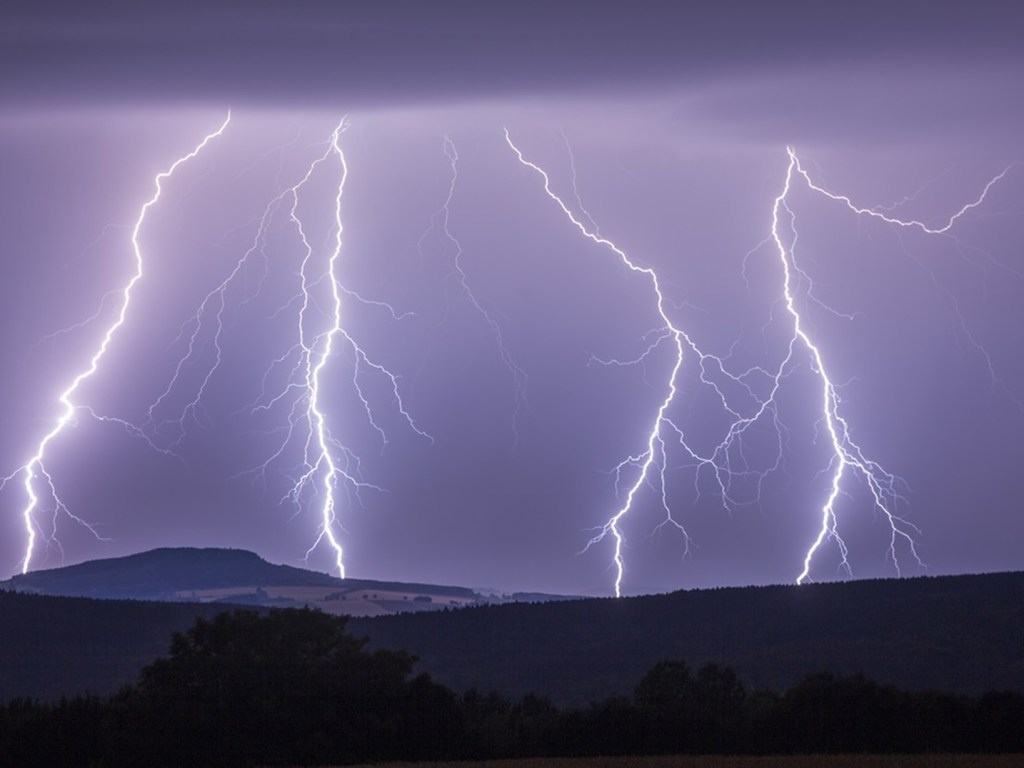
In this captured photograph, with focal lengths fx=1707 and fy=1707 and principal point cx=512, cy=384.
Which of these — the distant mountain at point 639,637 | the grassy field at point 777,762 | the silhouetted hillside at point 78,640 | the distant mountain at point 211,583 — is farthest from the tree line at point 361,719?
the distant mountain at point 211,583

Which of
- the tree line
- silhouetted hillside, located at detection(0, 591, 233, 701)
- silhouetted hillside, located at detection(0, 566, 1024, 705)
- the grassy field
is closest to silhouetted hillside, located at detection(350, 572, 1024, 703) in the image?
silhouetted hillside, located at detection(0, 566, 1024, 705)

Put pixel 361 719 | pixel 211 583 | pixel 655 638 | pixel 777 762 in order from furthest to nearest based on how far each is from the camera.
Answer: pixel 211 583 → pixel 655 638 → pixel 361 719 → pixel 777 762

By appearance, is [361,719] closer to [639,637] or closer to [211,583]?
[639,637]

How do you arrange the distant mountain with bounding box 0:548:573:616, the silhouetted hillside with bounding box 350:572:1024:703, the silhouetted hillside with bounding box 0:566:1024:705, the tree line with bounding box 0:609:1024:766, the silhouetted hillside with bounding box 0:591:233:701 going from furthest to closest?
the distant mountain with bounding box 0:548:573:616 < the silhouetted hillside with bounding box 0:591:233:701 < the silhouetted hillside with bounding box 0:566:1024:705 < the silhouetted hillside with bounding box 350:572:1024:703 < the tree line with bounding box 0:609:1024:766

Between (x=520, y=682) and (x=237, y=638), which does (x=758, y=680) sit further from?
(x=237, y=638)

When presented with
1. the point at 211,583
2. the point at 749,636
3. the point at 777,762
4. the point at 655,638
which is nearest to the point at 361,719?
the point at 777,762

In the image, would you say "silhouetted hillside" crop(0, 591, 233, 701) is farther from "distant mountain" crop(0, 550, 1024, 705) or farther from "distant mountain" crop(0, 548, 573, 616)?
"distant mountain" crop(0, 548, 573, 616)

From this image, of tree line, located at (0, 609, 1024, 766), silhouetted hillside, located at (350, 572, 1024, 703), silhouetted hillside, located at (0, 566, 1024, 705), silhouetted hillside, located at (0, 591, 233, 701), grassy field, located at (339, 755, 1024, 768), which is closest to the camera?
grassy field, located at (339, 755, 1024, 768)
